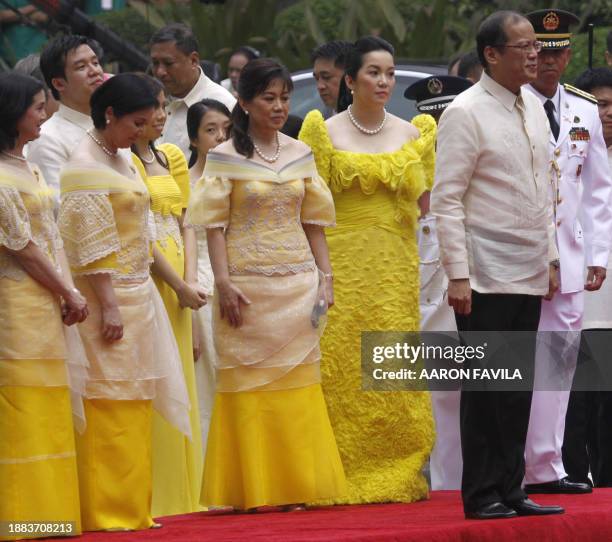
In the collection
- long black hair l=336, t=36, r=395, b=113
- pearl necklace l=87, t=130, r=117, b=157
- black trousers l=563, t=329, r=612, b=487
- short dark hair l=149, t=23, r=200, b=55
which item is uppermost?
long black hair l=336, t=36, r=395, b=113

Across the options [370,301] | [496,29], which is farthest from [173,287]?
[496,29]

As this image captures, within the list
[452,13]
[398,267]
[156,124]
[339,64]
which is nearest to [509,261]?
[398,267]

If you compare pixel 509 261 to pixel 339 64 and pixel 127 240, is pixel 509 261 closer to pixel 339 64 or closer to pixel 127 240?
pixel 127 240

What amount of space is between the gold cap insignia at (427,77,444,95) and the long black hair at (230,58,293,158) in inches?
58.0

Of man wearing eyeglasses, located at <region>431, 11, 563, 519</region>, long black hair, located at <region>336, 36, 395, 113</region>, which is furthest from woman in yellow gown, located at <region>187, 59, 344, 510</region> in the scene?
man wearing eyeglasses, located at <region>431, 11, 563, 519</region>

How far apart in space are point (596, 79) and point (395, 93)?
2.62m

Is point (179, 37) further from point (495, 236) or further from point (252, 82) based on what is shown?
point (495, 236)

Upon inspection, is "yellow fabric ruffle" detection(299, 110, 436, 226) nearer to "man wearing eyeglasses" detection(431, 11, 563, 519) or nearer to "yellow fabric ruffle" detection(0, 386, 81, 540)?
"man wearing eyeglasses" detection(431, 11, 563, 519)

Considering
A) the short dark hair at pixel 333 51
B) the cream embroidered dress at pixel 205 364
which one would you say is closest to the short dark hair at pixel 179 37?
the short dark hair at pixel 333 51

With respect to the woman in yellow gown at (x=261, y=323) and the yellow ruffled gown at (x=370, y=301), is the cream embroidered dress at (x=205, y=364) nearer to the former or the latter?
the yellow ruffled gown at (x=370, y=301)

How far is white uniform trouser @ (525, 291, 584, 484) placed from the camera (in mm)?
→ 7758

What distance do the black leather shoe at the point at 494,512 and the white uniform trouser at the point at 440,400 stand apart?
5.93 ft

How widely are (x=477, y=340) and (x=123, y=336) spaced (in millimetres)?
1358

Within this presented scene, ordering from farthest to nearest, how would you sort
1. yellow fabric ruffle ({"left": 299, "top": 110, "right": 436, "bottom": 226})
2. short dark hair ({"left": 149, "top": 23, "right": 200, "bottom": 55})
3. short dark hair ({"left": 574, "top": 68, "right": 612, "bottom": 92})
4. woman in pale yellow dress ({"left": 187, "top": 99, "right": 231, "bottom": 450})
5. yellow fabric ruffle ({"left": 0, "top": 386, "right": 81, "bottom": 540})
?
short dark hair ({"left": 149, "top": 23, "right": 200, "bottom": 55}) → short dark hair ({"left": 574, "top": 68, "right": 612, "bottom": 92}) → woman in pale yellow dress ({"left": 187, "top": 99, "right": 231, "bottom": 450}) → yellow fabric ruffle ({"left": 299, "top": 110, "right": 436, "bottom": 226}) → yellow fabric ruffle ({"left": 0, "top": 386, "right": 81, "bottom": 540})
